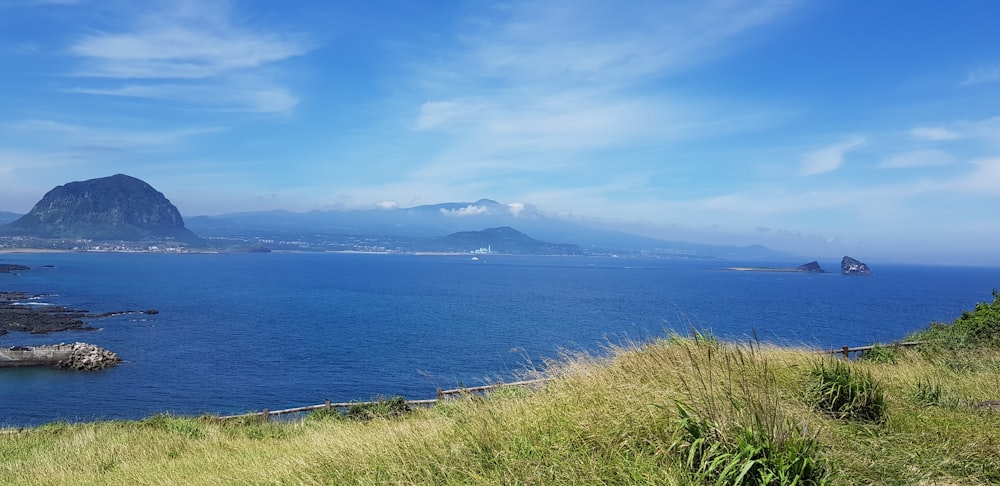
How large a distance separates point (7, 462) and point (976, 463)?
1294cm

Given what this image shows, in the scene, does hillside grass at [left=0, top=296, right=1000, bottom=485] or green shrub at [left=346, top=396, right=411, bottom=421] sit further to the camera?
green shrub at [left=346, top=396, right=411, bottom=421]

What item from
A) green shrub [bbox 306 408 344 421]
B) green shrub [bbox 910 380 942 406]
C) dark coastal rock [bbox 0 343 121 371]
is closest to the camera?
green shrub [bbox 910 380 942 406]

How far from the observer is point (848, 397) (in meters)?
6.63

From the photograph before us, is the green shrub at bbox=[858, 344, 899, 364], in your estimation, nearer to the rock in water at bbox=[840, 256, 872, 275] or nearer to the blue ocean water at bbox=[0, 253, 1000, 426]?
the blue ocean water at bbox=[0, 253, 1000, 426]

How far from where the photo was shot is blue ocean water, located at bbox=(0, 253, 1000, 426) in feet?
111

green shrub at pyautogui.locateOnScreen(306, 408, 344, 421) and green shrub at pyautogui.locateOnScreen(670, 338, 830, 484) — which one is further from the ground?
green shrub at pyautogui.locateOnScreen(670, 338, 830, 484)

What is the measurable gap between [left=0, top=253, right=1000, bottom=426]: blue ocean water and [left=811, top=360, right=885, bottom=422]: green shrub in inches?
64.1

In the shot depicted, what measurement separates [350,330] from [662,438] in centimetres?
5552

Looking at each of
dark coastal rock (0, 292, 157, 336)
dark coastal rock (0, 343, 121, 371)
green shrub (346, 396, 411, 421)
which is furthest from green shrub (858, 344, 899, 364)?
dark coastal rock (0, 292, 157, 336)

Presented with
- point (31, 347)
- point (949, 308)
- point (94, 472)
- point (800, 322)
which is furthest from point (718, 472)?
point (949, 308)

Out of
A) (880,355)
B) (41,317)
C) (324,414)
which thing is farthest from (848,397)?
(41,317)

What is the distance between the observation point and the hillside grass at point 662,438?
4.55m

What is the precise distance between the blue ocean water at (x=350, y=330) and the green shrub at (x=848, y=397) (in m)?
1.63

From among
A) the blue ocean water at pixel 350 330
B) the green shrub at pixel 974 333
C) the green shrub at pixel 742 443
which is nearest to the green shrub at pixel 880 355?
the green shrub at pixel 974 333
